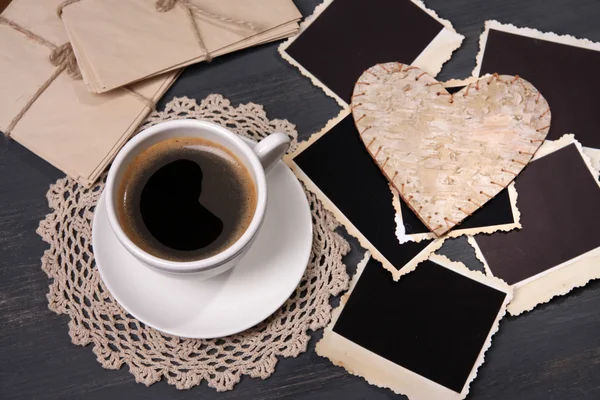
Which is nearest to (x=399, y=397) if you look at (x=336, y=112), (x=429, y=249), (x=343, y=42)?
(x=429, y=249)

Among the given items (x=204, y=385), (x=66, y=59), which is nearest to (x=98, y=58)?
(x=66, y=59)

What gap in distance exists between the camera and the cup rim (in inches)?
26.2

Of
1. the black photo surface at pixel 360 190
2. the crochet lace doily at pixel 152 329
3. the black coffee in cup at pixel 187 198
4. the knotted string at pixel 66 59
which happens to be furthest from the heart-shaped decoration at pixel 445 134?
the knotted string at pixel 66 59

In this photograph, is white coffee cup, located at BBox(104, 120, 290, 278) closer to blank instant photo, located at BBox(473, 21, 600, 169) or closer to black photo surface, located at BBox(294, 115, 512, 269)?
black photo surface, located at BBox(294, 115, 512, 269)

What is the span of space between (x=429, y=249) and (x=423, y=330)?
0.40 feet

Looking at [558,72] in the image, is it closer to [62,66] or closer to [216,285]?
[216,285]

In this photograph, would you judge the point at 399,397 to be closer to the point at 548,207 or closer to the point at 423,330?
the point at 423,330

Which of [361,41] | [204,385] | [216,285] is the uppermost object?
[361,41]

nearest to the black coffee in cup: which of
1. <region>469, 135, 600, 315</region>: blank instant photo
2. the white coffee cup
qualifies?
the white coffee cup

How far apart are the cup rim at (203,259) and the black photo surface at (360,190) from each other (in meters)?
0.18

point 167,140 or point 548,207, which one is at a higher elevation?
point 167,140

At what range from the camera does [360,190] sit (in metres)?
0.88

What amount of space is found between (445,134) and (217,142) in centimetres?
36

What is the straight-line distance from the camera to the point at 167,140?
745 mm
